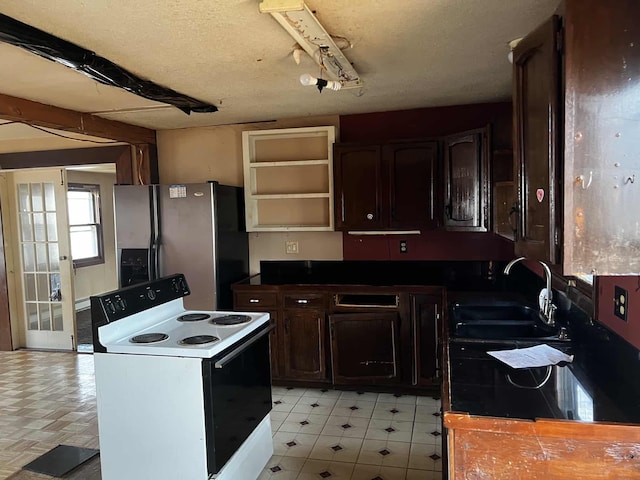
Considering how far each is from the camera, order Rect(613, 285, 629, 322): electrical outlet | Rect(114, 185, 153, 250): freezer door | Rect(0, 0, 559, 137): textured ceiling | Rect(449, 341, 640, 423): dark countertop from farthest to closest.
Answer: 1. Rect(114, 185, 153, 250): freezer door
2. Rect(0, 0, 559, 137): textured ceiling
3. Rect(613, 285, 629, 322): electrical outlet
4. Rect(449, 341, 640, 423): dark countertop

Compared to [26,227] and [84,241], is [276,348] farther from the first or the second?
[84,241]

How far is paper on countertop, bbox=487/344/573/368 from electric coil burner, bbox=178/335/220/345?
1282 mm

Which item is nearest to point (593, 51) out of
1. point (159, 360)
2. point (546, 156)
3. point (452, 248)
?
point (546, 156)

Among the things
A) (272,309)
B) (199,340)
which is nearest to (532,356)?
(199,340)

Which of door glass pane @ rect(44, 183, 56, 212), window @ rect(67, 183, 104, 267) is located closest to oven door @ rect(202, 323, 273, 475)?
door glass pane @ rect(44, 183, 56, 212)

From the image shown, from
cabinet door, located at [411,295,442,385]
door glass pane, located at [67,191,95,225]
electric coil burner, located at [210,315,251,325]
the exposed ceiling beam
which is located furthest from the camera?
door glass pane, located at [67,191,95,225]

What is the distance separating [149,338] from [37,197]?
3.73 m

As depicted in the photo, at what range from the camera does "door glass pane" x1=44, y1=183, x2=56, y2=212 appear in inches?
199

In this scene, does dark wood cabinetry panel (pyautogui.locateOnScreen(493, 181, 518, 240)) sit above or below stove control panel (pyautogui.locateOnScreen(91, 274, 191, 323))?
above

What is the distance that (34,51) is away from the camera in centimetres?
210

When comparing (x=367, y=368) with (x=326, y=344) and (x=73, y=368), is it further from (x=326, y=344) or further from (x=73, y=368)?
(x=73, y=368)

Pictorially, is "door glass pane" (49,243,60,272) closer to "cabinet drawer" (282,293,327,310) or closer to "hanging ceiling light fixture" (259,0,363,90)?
"cabinet drawer" (282,293,327,310)

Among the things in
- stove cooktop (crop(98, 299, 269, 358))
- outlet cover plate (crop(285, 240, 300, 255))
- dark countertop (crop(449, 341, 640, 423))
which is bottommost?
dark countertop (crop(449, 341, 640, 423))

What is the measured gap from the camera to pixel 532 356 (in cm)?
195
